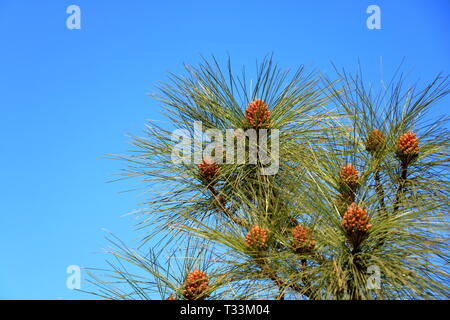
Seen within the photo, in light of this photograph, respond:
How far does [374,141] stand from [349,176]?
12.5 inches

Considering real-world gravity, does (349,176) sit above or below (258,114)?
below

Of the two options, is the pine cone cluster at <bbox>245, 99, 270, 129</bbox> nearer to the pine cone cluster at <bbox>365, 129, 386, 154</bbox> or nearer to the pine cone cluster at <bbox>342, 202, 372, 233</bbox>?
the pine cone cluster at <bbox>365, 129, 386, 154</bbox>

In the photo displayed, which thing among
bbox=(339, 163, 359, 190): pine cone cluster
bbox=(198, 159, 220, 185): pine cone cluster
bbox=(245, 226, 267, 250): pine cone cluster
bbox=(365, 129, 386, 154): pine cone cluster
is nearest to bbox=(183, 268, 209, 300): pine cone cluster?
bbox=(245, 226, 267, 250): pine cone cluster

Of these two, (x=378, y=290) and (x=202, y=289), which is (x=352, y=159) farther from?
(x=202, y=289)

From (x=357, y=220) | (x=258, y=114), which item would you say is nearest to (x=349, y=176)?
(x=357, y=220)

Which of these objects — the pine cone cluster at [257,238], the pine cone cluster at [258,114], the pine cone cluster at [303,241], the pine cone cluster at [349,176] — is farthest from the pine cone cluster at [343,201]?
the pine cone cluster at [258,114]

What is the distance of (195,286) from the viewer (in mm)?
1517

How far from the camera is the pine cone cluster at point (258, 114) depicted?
1855 mm

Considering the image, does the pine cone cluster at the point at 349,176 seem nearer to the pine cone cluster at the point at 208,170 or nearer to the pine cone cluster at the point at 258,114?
the pine cone cluster at the point at 258,114

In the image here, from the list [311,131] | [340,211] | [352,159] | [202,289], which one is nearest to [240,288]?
[202,289]

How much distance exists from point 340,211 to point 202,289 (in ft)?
1.61

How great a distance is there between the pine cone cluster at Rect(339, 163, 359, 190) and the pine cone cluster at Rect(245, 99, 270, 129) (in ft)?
1.15

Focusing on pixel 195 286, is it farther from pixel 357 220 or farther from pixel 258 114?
pixel 258 114

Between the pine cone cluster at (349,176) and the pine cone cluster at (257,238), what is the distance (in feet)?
1.12
